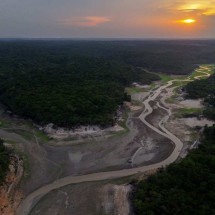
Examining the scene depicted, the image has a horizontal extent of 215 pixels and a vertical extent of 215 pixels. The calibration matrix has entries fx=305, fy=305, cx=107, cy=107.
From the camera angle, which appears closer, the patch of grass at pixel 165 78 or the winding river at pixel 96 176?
the winding river at pixel 96 176

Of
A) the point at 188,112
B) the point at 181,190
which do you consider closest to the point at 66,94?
the point at 188,112

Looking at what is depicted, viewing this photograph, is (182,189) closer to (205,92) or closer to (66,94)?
(66,94)

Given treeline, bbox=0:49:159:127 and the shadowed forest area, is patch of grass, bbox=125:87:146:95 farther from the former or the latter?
the shadowed forest area

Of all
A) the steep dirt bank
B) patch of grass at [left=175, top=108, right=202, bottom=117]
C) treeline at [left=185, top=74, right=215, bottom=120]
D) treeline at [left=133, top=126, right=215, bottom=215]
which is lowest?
patch of grass at [left=175, top=108, right=202, bottom=117]

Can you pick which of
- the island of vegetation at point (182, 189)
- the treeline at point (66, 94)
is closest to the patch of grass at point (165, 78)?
the treeline at point (66, 94)

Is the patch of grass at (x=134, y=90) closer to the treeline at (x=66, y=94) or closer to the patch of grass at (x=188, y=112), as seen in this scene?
the treeline at (x=66, y=94)

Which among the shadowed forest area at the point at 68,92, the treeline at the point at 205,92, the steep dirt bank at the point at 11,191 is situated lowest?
the treeline at the point at 205,92

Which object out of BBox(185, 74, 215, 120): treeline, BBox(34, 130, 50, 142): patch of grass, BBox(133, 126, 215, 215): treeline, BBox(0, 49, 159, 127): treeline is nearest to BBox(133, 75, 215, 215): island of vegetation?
BBox(133, 126, 215, 215): treeline
